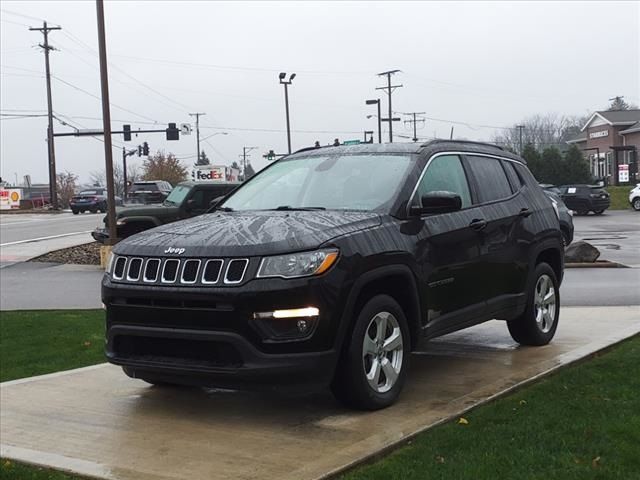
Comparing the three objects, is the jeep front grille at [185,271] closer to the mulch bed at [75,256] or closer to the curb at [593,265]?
the curb at [593,265]

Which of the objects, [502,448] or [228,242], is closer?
[502,448]

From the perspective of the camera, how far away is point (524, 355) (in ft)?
22.3

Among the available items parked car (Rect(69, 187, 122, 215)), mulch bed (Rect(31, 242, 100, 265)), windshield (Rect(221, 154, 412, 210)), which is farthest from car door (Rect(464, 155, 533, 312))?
parked car (Rect(69, 187, 122, 215))

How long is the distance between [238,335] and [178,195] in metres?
14.0

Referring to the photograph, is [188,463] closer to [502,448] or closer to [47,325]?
[502,448]

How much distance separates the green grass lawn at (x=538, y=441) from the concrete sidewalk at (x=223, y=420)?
188mm

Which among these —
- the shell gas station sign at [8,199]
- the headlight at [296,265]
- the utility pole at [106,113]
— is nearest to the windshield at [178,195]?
the utility pole at [106,113]

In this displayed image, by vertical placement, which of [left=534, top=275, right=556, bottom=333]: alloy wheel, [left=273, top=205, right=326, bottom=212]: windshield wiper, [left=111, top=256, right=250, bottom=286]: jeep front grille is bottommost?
[left=534, top=275, right=556, bottom=333]: alloy wheel

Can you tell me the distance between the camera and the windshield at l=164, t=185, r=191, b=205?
Answer: 17.9 metres

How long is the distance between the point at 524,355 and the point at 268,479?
11.4 feet

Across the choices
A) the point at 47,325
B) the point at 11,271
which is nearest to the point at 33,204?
the point at 11,271

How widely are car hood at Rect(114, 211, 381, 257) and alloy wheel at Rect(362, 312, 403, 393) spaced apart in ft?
2.10

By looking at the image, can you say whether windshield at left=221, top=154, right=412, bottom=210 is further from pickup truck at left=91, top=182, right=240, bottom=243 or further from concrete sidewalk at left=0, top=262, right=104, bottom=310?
pickup truck at left=91, top=182, right=240, bottom=243

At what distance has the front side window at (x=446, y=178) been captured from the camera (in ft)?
19.2
